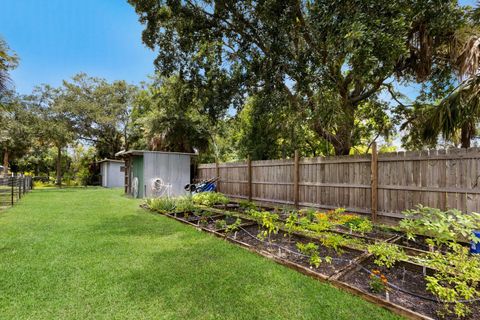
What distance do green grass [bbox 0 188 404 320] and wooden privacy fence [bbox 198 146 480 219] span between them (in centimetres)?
350

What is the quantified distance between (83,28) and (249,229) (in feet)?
39.4

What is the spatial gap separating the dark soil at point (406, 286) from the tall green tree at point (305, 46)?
312 cm

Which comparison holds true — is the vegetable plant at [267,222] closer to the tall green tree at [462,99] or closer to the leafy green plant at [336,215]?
the leafy green plant at [336,215]

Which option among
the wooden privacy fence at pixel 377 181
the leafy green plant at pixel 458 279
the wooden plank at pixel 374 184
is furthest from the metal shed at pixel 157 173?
the leafy green plant at pixel 458 279

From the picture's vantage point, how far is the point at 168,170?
1085cm

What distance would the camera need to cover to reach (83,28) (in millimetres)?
10914

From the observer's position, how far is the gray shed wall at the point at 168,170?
10312mm

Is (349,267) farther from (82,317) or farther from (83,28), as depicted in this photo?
(83,28)

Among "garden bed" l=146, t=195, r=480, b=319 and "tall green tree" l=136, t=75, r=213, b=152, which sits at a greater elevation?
"tall green tree" l=136, t=75, r=213, b=152

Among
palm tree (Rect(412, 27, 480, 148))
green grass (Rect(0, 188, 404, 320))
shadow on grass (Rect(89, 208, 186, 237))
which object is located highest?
palm tree (Rect(412, 27, 480, 148))

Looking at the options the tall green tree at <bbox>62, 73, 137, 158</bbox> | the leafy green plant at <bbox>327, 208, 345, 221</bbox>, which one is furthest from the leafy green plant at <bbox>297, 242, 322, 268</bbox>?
the tall green tree at <bbox>62, 73, 137, 158</bbox>

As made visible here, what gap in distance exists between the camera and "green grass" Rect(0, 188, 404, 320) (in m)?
2.08

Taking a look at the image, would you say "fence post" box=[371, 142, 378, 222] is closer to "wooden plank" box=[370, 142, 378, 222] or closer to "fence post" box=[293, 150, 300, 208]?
"wooden plank" box=[370, 142, 378, 222]

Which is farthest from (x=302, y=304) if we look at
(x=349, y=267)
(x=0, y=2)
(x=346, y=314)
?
(x=0, y=2)
